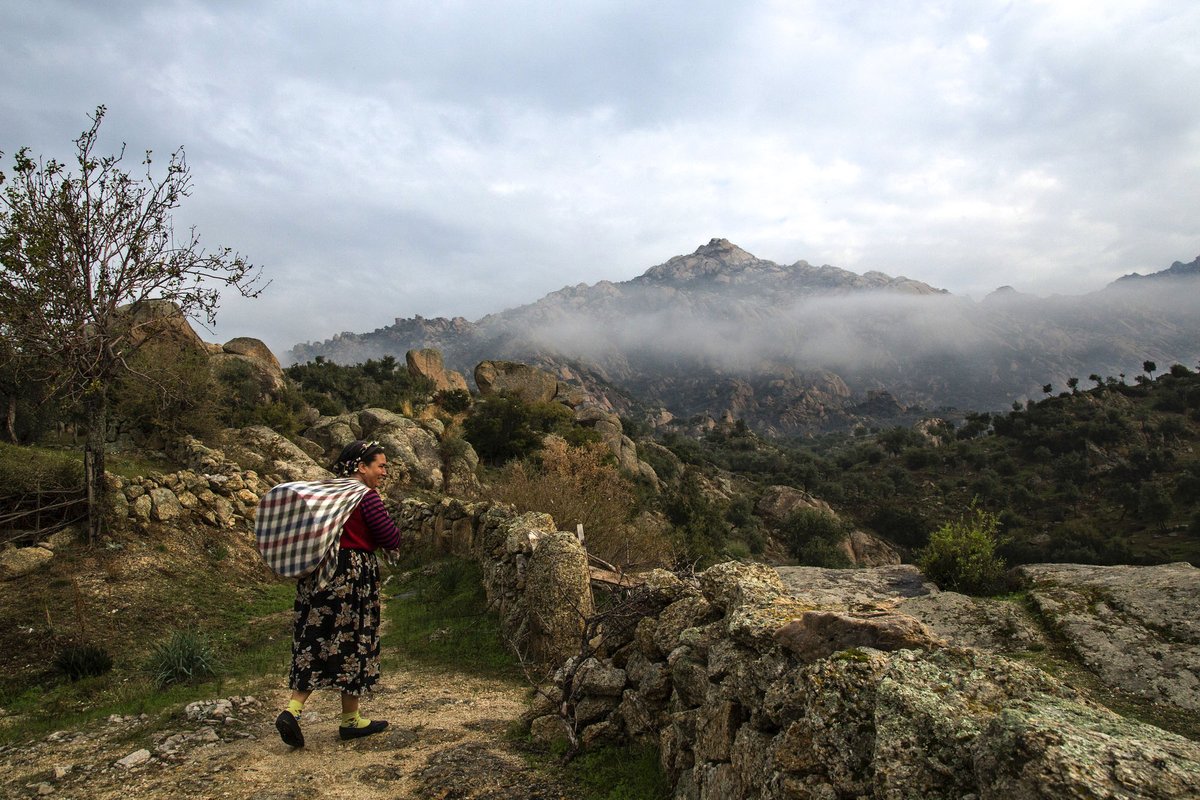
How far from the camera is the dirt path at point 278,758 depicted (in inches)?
163

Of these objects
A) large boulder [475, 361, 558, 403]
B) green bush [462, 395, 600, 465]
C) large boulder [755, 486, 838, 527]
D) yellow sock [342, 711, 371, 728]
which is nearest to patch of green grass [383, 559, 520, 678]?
yellow sock [342, 711, 371, 728]

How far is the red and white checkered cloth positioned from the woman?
15 centimetres

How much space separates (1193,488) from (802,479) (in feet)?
88.3

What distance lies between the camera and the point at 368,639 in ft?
16.6

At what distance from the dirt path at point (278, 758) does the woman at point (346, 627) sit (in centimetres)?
33

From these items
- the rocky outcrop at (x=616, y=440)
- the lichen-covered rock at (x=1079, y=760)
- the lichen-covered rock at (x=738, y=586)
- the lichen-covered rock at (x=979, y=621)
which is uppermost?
the lichen-covered rock at (x=1079, y=760)

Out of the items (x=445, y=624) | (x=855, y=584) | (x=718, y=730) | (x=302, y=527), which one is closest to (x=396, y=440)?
(x=445, y=624)

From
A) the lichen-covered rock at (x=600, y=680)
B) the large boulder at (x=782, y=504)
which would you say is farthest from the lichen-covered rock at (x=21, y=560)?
the large boulder at (x=782, y=504)

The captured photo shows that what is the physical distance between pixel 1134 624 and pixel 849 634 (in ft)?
13.9

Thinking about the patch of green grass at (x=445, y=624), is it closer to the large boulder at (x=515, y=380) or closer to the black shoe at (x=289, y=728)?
the black shoe at (x=289, y=728)

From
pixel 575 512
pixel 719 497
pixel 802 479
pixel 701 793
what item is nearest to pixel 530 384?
pixel 719 497

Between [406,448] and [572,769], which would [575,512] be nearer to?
[572,769]

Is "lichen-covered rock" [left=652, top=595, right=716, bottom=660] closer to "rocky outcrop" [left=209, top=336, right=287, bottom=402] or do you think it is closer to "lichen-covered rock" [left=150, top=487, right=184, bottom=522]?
"lichen-covered rock" [left=150, top=487, right=184, bottom=522]

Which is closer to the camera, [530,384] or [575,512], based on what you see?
[575,512]
